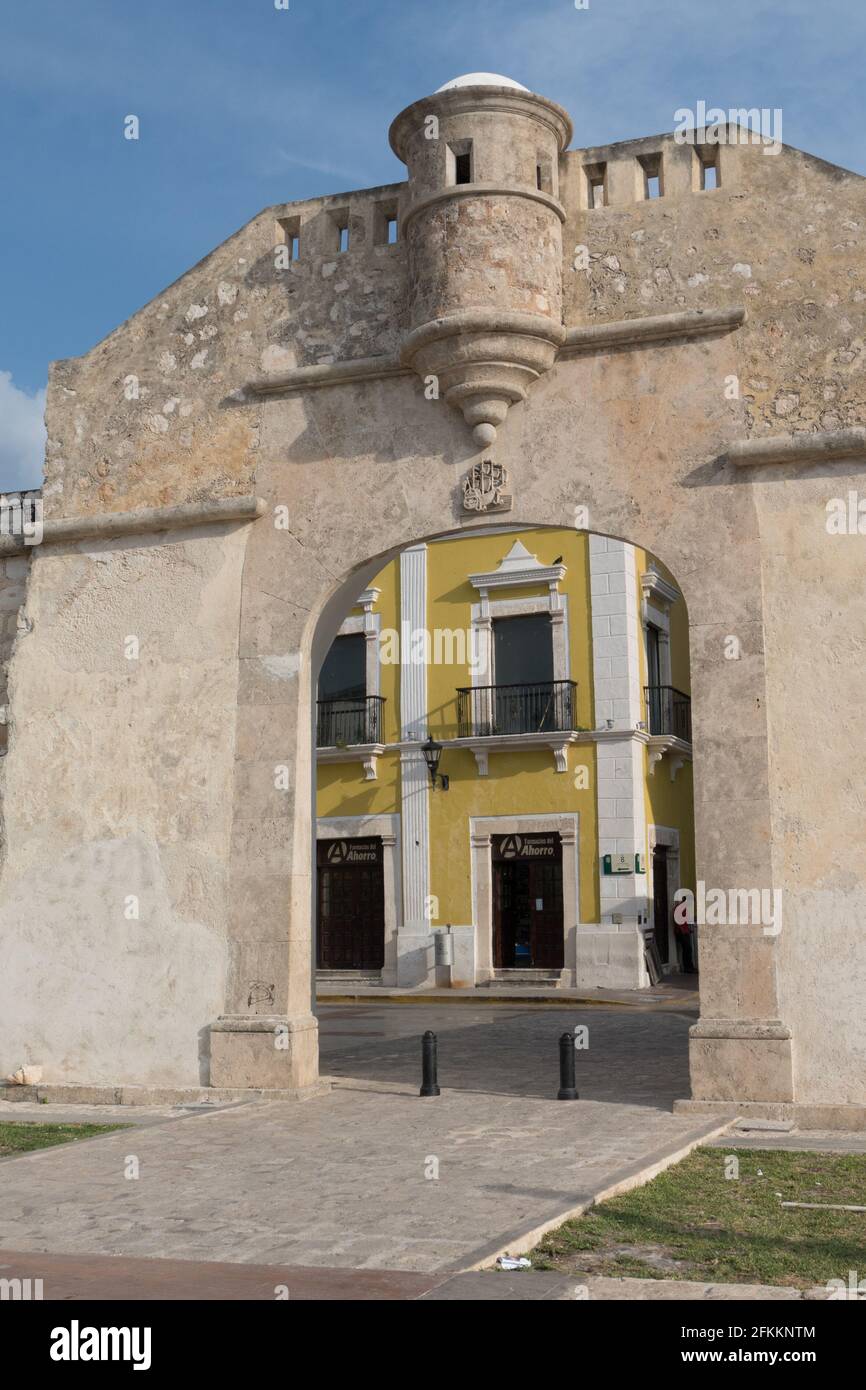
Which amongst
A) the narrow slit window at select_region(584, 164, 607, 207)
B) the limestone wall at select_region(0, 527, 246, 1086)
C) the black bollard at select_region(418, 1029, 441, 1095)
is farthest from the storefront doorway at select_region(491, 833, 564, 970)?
the narrow slit window at select_region(584, 164, 607, 207)

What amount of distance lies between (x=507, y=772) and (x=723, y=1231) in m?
18.8

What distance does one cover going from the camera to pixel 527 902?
24.6 metres

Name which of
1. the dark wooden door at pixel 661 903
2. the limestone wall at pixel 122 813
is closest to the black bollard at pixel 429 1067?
the limestone wall at pixel 122 813

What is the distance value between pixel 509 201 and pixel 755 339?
213 cm

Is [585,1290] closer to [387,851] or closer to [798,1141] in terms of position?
[798,1141]

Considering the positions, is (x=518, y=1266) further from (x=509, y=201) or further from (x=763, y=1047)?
(x=509, y=201)

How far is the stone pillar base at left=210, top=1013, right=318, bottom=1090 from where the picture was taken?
10.3m

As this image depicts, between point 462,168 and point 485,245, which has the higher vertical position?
point 462,168

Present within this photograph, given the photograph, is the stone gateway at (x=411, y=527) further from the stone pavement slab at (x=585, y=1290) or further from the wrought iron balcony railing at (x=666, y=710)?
the wrought iron balcony railing at (x=666, y=710)

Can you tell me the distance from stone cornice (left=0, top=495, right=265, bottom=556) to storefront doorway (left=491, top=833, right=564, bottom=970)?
14.0 metres

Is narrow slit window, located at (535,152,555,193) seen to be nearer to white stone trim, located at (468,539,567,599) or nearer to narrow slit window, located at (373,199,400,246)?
narrow slit window, located at (373,199,400,246)

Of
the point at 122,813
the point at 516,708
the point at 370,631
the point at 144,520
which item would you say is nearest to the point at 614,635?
the point at 516,708
